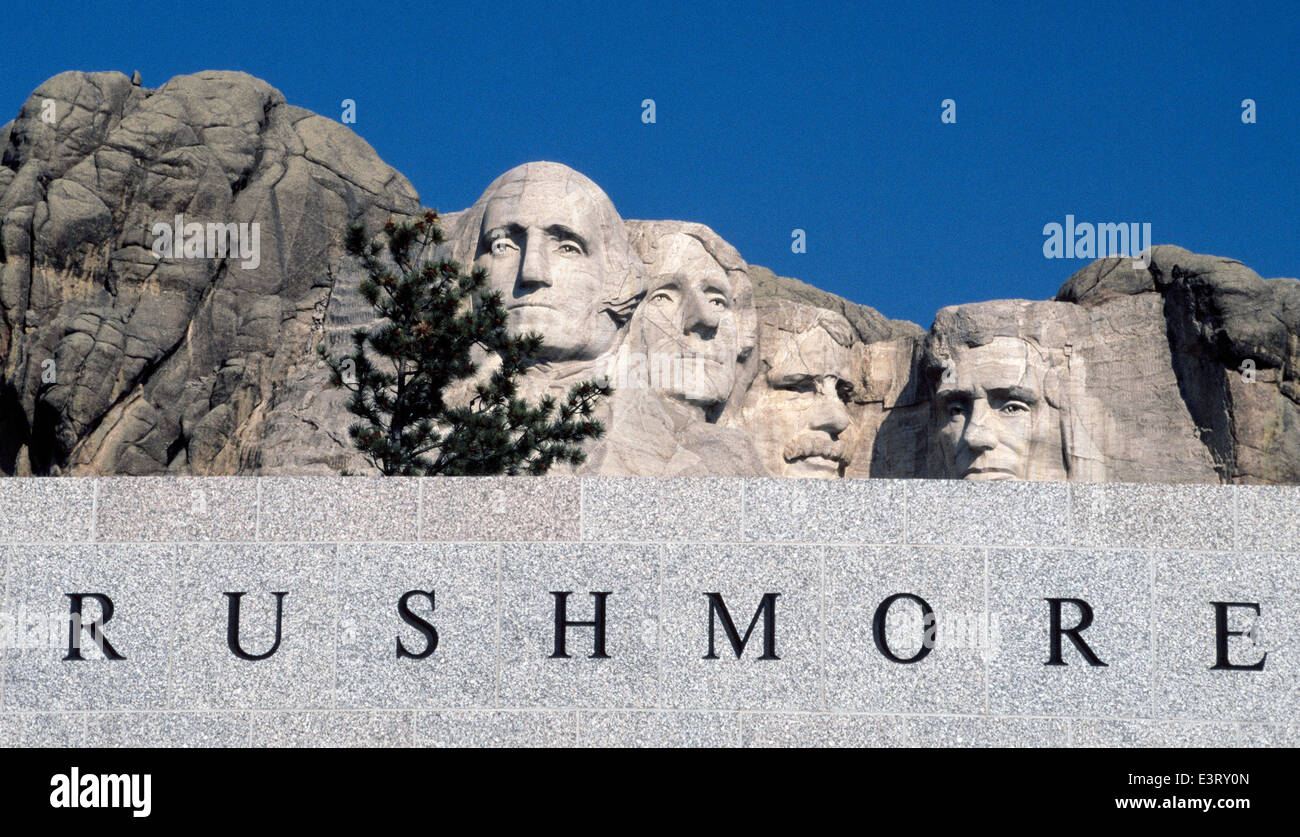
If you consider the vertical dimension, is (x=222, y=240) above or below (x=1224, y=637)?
above

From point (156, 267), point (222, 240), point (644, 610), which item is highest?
point (222, 240)

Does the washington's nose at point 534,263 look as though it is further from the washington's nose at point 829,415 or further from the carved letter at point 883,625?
the carved letter at point 883,625

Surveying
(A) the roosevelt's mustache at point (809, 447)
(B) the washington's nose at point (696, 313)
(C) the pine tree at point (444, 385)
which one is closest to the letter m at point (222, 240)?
(B) the washington's nose at point (696, 313)

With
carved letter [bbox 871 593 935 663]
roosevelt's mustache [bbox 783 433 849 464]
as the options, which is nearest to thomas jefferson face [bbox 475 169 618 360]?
roosevelt's mustache [bbox 783 433 849 464]

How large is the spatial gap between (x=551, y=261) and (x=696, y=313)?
143cm

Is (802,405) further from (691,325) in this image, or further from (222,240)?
(222,240)

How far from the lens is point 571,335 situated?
14047 mm

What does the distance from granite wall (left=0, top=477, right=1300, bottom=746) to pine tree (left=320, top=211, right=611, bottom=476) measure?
62.5 inches

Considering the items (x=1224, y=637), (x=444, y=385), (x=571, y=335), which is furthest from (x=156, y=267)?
(x=1224, y=637)

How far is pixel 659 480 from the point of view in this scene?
9.79 meters

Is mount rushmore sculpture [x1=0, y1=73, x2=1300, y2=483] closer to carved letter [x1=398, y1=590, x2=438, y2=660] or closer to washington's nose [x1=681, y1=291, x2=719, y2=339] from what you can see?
washington's nose [x1=681, y1=291, x2=719, y2=339]

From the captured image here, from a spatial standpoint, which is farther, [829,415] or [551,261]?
[829,415]

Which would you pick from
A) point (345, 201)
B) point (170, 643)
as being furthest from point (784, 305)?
point (170, 643)

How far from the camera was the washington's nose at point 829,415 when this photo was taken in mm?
15523
